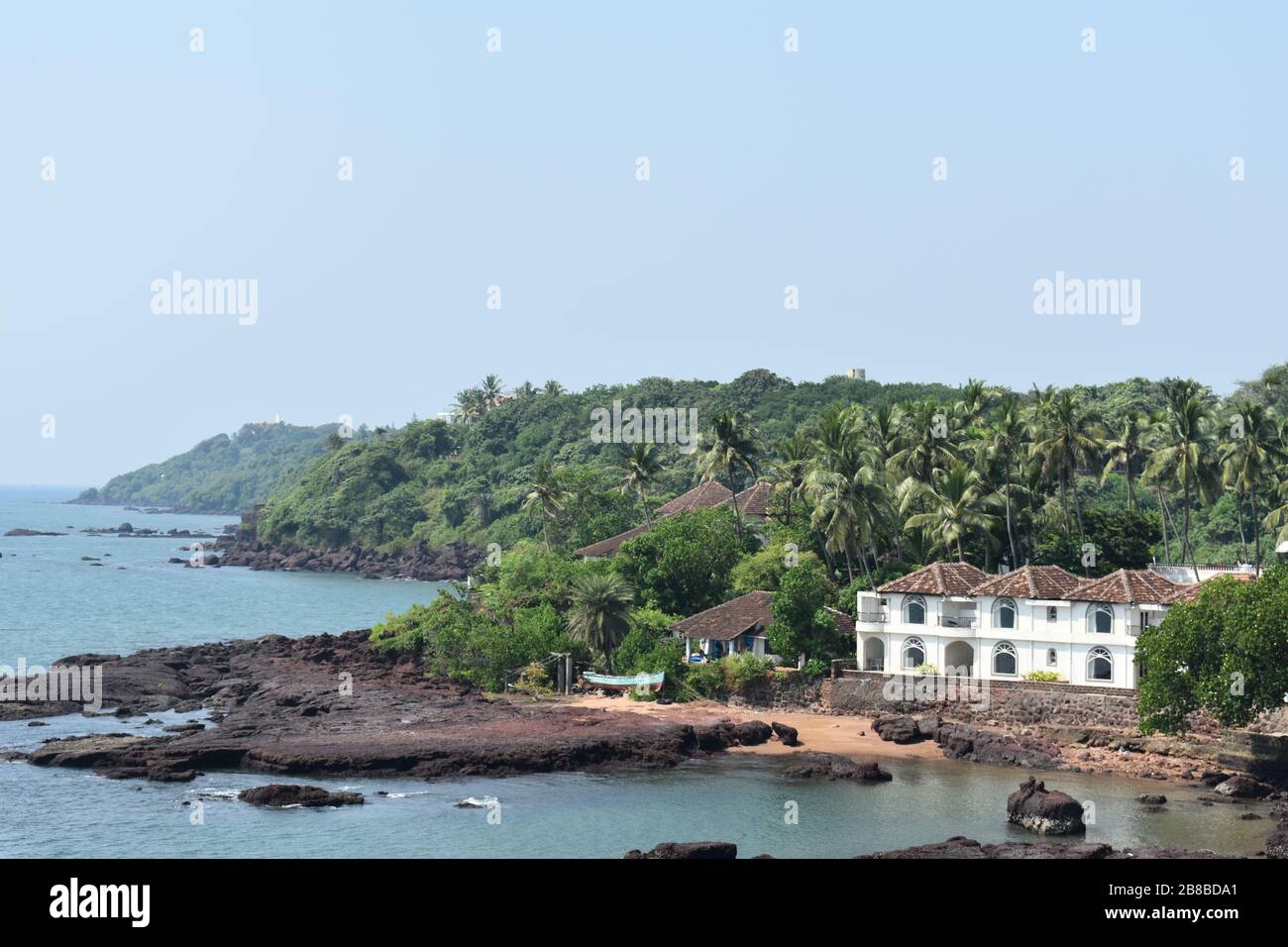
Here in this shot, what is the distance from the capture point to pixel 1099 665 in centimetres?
5538

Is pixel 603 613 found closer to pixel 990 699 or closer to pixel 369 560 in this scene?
pixel 990 699

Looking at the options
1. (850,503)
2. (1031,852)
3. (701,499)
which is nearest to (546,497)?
(701,499)

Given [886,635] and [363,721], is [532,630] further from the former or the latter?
[886,635]

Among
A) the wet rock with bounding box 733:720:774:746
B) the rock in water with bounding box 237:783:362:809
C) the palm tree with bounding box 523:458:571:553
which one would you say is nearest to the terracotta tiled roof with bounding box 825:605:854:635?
the wet rock with bounding box 733:720:774:746

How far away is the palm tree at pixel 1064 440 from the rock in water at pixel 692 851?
32109 mm

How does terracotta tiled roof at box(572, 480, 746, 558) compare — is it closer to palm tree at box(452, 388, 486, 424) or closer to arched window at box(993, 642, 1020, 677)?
arched window at box(993, 642, 1020, 677)

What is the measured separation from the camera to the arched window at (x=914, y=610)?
193 feet

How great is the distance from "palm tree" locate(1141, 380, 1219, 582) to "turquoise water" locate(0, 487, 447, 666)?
5441 centimetres

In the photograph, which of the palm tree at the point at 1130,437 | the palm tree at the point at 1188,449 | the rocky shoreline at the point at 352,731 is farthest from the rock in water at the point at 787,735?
the palm tree at the point at 1130,437

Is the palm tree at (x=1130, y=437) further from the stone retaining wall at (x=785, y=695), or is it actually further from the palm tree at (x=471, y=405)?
the palm tree at (x=471, y=405)

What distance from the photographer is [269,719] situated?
2275 inches

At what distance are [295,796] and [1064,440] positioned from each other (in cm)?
3717

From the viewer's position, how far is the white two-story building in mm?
54844

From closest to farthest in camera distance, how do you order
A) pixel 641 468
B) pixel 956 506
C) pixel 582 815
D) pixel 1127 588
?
1. pixel 582 815
2. pixel 1127 588
3. pixel 956 506
4. pixel 641 468
